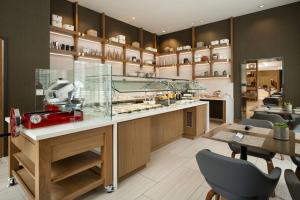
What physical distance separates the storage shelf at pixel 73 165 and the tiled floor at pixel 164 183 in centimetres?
43

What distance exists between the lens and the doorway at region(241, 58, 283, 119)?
5.37 m

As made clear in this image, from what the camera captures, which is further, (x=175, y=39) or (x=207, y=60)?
(x=175, y=39)

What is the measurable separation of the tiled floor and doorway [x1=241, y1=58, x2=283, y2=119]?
216 centimetres

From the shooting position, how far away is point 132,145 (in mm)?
2414

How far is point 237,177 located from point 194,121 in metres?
3.12

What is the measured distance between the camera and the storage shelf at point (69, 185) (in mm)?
1797

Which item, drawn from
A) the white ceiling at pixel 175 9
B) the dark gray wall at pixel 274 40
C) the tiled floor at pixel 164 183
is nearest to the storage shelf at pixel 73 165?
the tiled floor at pixel 164 183

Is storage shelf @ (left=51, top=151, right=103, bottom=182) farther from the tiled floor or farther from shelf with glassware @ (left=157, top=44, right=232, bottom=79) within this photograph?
shelf with glassware @ (left=157, top=44, right=232, bottom=79)

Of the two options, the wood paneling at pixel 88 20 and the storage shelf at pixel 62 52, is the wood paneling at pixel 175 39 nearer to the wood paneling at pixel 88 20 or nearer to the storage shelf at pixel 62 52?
the wood paneling at pixel 88 20

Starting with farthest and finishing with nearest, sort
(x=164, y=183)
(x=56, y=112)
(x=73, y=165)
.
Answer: (x=164, y=183) < (x=56, y=112) < (x=73, y=165)

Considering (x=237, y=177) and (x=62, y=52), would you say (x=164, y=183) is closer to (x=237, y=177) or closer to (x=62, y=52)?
(x=237, y=177)

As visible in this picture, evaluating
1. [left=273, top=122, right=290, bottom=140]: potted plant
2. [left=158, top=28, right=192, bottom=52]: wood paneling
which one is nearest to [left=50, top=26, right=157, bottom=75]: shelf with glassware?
[left=158, top=28, right=192, bottom=52]: wood paneling

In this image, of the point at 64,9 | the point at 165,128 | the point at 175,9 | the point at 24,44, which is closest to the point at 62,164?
the point at 165,128

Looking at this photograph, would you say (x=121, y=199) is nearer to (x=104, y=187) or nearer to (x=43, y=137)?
(x=104, y=187)
